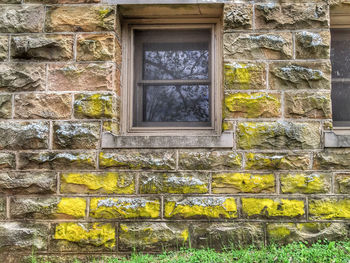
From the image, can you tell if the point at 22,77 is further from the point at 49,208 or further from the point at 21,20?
the point at 49,208

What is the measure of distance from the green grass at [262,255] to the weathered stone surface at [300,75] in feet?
4.86

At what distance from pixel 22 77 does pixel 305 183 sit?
115 inches

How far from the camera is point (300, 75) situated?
3287 millimetres

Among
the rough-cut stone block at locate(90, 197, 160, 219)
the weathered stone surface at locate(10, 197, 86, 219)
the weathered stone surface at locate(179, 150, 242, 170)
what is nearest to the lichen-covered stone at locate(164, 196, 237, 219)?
the rough-cut stone block at locate(90, 197, 160, 219)

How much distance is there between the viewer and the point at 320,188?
321 centimetres

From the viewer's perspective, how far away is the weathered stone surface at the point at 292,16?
3.33 meters

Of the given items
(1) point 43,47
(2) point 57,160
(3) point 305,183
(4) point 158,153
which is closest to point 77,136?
(2) point 57,160

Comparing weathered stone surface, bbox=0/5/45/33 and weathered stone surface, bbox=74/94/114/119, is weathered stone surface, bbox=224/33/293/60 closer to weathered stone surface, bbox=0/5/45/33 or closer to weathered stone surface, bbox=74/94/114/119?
weathered stone surface, bbox=74/94/114/119

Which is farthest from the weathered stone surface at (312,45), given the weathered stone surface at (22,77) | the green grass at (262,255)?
the weathered stone surface at (22,77)

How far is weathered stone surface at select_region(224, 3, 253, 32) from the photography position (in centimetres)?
334

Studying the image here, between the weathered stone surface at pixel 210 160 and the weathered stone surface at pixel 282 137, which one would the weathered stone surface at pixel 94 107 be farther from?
the weathered stone surface at pixel 282 137

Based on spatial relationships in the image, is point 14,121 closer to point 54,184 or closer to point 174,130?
point 54,184

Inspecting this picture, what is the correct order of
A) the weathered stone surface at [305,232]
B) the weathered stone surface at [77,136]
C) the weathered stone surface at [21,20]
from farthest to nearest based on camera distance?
the weathered stone surface at [21,20] → the weathered stone surface at [77,136] → the weathered stone surface at [305,232]

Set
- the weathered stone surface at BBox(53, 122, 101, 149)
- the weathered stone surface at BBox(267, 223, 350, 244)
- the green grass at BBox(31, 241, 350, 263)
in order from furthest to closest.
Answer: the weathered stone surface at BBox(53, 122, 101, 149), the weathered stone surface at BBox(267, 223, 350, 244), the green grass at BBox(31, 241, 350, 263)
